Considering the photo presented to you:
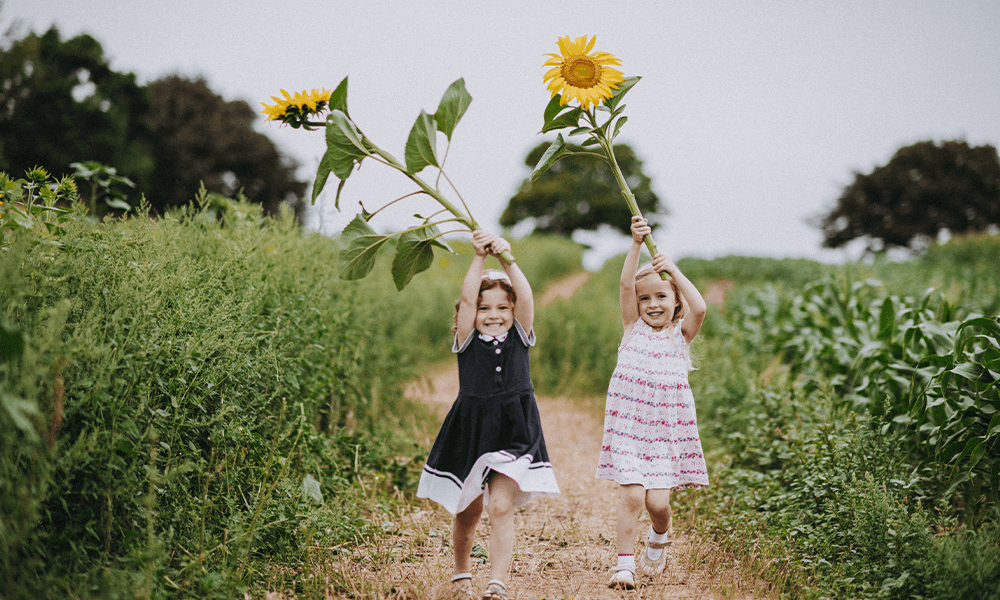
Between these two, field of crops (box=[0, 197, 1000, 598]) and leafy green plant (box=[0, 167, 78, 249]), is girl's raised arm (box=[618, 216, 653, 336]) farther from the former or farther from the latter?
leafy green plant (box=[0, 167, 78, 249])

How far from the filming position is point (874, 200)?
135 ft

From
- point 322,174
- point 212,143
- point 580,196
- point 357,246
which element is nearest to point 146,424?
point 357,246

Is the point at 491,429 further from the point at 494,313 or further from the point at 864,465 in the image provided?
the point at 864,465

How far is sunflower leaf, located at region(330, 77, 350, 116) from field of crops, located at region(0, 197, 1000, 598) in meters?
0.98

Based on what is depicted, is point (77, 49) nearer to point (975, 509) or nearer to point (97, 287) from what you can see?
point (97, 287)

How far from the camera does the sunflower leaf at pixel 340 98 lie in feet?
7.79

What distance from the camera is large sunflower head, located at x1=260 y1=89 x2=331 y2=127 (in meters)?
2.51

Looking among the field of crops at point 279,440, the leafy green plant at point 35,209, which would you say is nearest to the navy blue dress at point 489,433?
the field of crops at point 279,440

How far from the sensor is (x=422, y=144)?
246 centimetres

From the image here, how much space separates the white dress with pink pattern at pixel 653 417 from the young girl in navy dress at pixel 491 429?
49cm

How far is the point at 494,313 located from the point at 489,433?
0.51m

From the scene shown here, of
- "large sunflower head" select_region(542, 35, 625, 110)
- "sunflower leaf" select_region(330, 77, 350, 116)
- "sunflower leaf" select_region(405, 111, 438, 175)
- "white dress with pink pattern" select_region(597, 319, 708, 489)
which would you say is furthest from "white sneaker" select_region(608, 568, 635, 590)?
"sunflower leaf" select_region(330, 77, 350, 116)

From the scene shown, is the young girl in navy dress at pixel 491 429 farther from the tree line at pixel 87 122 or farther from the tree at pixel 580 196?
the tree at pixel 580 196

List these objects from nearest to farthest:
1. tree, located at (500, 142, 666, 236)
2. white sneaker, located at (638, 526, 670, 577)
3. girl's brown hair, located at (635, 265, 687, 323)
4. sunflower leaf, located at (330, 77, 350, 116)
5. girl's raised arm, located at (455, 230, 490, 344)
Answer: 1. sunflower leaf, located at (330, 77, 350, 116)
2. girl's raised arm, located at (455, 230, 490, 344)
3. white sneaker, located at (638, 526, 670, 577)
4. girl's brown hair, located at (635, 265, 687, 323)
5. tree, located at (500, 142, 666, 236)
